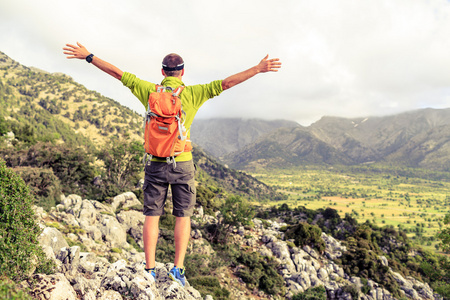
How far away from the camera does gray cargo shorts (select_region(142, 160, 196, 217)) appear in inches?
189

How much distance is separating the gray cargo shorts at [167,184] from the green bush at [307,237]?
110ft

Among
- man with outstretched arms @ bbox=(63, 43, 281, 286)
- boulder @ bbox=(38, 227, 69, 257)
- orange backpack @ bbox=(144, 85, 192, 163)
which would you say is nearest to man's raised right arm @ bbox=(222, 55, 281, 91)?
man with outstretched arms @ bbox=(63, 43, 281, 286)

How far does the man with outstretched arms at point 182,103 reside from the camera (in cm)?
479

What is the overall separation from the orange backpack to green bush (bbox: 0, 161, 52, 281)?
103 inches

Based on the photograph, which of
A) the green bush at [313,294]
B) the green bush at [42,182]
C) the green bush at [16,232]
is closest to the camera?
the green bush at [16,232]

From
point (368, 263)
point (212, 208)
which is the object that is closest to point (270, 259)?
point (212, 208)

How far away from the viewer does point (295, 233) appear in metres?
36.2

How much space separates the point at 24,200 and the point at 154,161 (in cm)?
256

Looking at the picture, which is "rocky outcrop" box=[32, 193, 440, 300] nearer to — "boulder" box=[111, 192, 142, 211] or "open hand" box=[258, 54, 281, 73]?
"boulder" box=[111, 192, 142, 211]

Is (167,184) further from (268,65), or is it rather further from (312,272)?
(312,272)

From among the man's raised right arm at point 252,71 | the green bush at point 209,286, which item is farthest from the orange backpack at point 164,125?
the green bush at point 209,286

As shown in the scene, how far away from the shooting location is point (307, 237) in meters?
35.2

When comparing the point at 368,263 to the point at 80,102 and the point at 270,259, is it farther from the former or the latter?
the point at 80,102

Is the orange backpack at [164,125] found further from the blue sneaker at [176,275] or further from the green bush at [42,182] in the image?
the green bush at [42,182]
